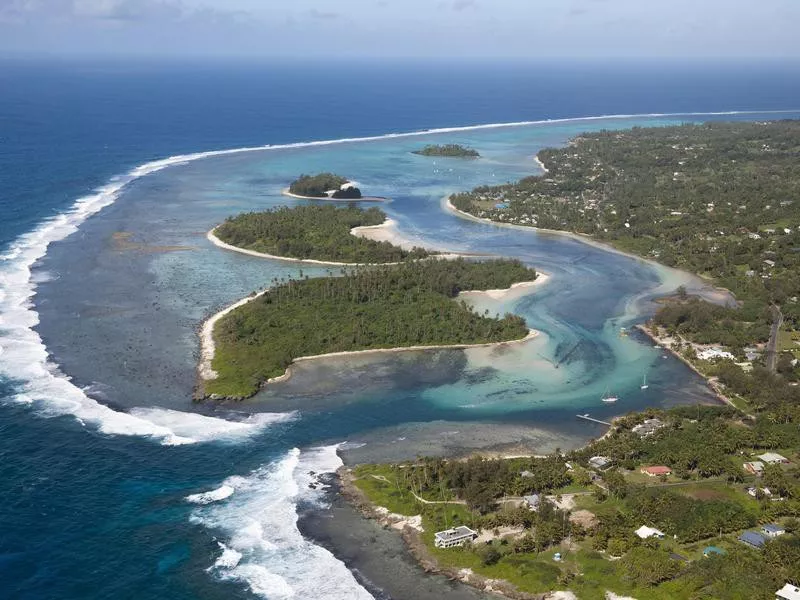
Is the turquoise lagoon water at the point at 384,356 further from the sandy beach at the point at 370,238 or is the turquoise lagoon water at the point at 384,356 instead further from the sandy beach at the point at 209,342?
the sandy beach at the point at 370,238

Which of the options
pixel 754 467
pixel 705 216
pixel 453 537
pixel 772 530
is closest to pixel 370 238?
pixel 705 216

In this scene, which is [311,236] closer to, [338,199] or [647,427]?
[338,199]

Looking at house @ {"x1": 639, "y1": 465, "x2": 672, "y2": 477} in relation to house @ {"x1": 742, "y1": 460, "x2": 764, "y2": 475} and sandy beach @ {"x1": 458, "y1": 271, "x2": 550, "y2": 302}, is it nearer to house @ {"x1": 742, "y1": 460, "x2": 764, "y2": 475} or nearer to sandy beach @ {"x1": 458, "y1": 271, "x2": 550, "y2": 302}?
house @ {"x1": 742, "y1": 460, "x2": 764, "y2": 475}

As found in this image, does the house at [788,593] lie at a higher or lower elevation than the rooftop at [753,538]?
higher

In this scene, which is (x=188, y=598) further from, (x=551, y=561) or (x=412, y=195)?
(x=412, y=195)

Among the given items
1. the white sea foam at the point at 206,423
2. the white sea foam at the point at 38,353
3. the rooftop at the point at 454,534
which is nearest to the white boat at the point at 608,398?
the rooftop at the point at 454,534

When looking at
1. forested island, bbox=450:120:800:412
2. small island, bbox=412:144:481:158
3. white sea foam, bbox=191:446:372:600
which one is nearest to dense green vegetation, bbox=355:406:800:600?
white sea foam, bbox=191:446:372:600

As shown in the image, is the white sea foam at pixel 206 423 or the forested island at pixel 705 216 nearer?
the white sea foam at pixel 206 423
